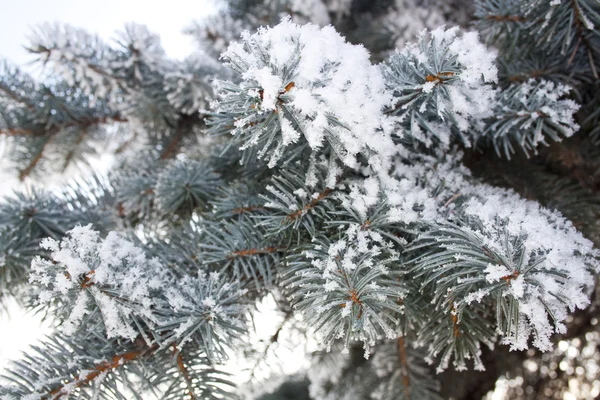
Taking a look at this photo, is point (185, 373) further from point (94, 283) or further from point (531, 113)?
point (531, 113)

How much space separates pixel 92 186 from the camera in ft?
2.62

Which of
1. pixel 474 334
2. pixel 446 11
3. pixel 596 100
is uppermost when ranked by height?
pixel 446 11

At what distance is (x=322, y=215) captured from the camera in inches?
19.8

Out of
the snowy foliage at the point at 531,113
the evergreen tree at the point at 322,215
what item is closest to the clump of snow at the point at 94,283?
the evergreen tree at the point at 322,215

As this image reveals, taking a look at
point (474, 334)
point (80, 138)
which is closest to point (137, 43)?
point (80, 138)

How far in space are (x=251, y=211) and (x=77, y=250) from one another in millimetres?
213

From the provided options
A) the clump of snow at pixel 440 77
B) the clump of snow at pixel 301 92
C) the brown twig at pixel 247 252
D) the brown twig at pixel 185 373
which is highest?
the clump of snow at pixel 440 77

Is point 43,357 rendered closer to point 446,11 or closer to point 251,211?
point 251,211

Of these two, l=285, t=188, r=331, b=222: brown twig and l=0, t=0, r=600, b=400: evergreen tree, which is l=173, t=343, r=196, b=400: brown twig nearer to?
l=0, t=0, r=600, b=400: evergreen tree

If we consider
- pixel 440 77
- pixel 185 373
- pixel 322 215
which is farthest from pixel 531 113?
pixel 185 373

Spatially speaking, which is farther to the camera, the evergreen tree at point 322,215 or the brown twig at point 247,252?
the brown twig at point 247,252

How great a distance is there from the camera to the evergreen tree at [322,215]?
0.41 metres

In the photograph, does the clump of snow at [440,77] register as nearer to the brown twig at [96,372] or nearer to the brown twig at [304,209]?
the brown twig at [304,209]

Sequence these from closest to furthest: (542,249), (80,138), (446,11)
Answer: (542,249) < (80,138) < (446,11)
